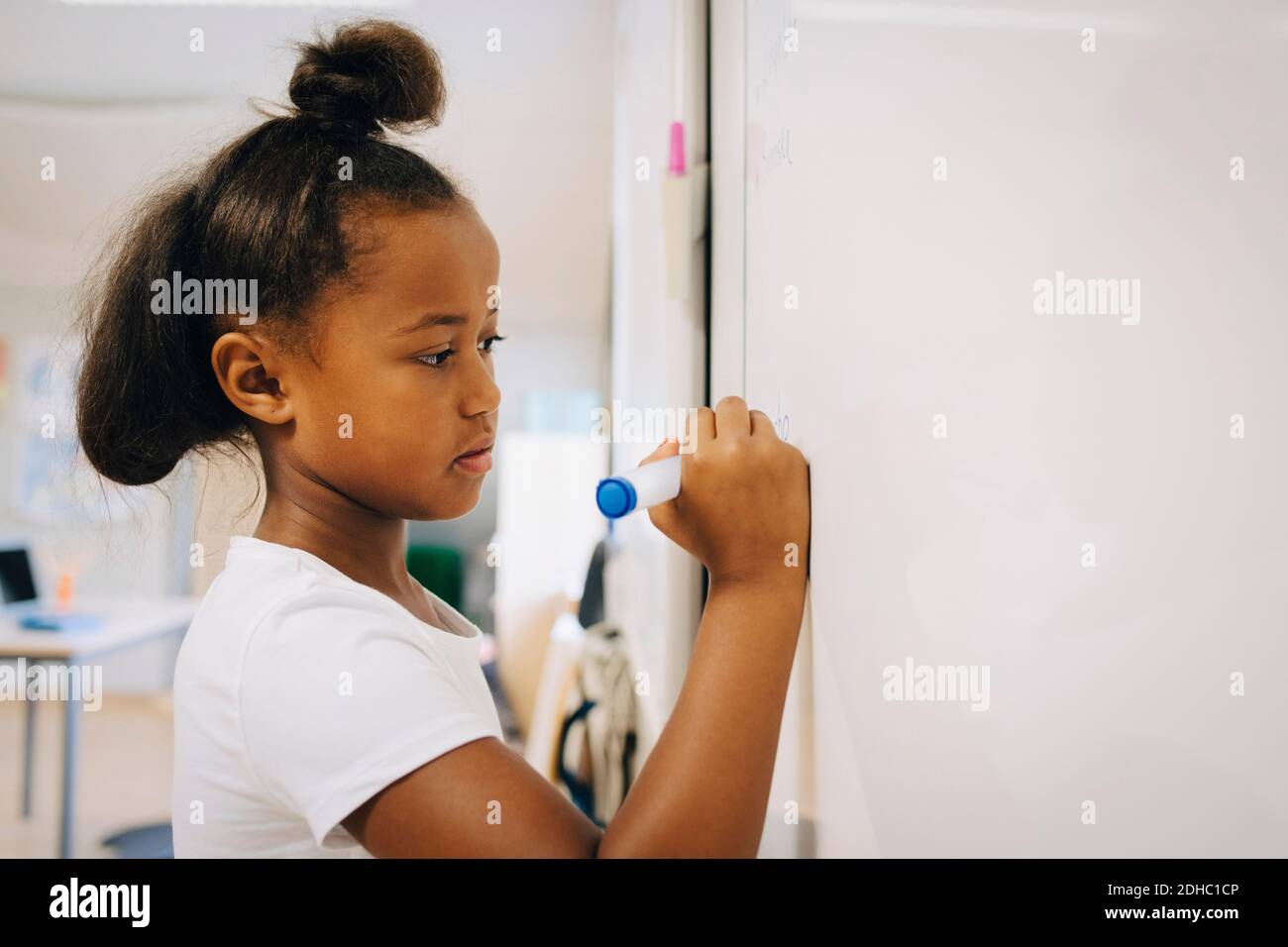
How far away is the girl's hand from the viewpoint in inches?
15.7

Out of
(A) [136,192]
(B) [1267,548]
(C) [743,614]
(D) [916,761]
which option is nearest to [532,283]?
(A) [136,192]

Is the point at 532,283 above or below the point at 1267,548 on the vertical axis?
above

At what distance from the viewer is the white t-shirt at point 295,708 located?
1.12 feet

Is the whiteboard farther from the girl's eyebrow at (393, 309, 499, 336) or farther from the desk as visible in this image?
the desk

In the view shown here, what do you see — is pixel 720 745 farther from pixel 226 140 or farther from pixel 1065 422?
pixel 226 140

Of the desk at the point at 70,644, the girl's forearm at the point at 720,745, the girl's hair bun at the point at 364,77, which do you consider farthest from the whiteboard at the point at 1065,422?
the desk at the point at 70,644

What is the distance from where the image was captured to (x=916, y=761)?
288 mm

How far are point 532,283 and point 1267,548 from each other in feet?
3.71

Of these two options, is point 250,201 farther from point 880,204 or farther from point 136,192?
point 880,204

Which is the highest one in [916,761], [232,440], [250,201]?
[250,201]

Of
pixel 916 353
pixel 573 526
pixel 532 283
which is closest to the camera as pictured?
pixel 916 353

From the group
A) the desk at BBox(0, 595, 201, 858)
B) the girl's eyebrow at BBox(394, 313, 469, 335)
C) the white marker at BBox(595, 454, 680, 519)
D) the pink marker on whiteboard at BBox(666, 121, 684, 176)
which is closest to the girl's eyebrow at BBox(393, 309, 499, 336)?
the girl's eyebrow at BBox(394, 313, 469, 335)

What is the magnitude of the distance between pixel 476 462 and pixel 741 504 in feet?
0.52

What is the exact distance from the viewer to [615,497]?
352 millimetres
